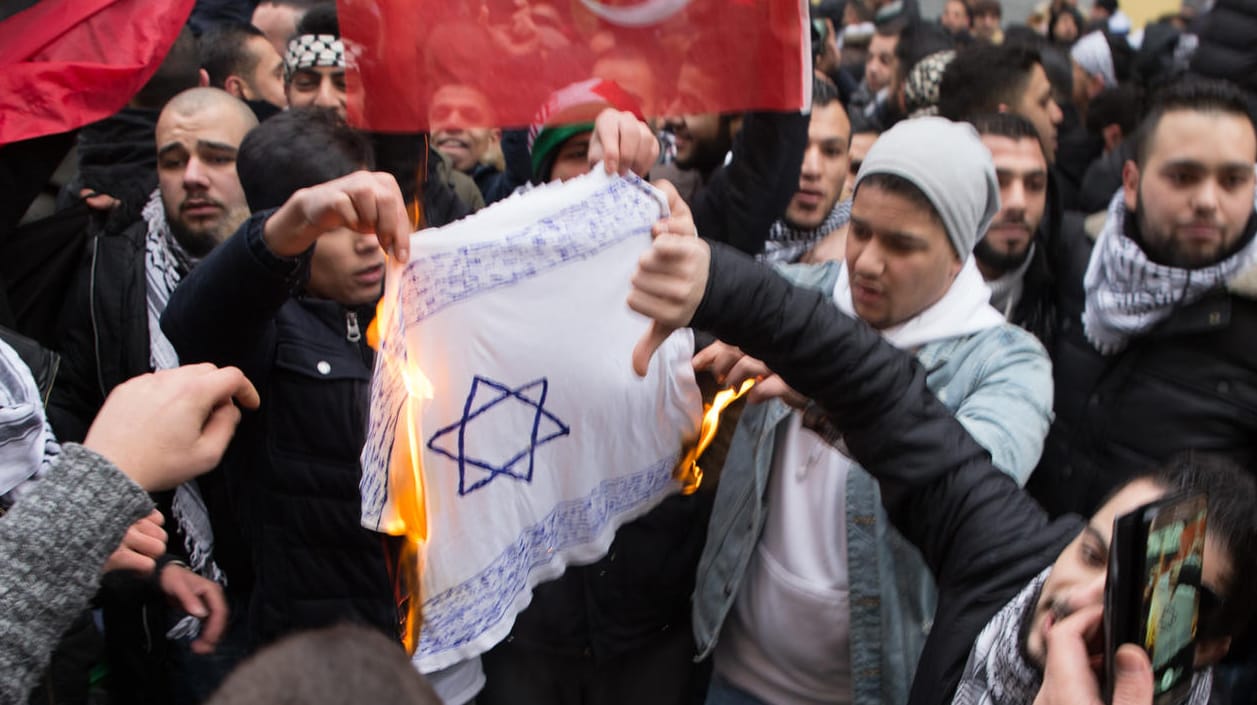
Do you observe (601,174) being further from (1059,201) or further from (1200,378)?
(1059,201)

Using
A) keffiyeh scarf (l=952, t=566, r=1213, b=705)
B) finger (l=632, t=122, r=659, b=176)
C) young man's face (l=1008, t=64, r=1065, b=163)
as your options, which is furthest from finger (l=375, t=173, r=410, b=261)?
young man's face (l=1008, t=64, r=1065, b=163)

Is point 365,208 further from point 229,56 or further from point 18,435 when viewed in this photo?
point 229,56

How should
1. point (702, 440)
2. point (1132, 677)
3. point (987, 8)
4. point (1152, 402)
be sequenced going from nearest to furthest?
point (1132, 677)
point (702, 440)
point (1152, 402)
point (987, 8)

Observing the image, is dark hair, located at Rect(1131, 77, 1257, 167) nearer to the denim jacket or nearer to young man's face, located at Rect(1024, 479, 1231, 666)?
the denim jacket

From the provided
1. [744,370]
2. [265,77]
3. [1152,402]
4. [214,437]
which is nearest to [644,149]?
[744,370]

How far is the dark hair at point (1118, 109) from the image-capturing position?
5855 mm

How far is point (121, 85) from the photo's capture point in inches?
112

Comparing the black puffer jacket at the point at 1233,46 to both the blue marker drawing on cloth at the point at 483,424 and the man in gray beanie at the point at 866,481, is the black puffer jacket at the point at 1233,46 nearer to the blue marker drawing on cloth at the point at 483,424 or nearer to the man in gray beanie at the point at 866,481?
the man in gray beanie at the point at 866,481

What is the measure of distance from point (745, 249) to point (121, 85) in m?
1.57

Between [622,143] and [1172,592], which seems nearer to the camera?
[1172,592]

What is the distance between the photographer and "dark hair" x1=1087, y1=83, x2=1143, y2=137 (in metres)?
5.86

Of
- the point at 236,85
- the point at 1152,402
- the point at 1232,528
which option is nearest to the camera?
the point at 1232,528

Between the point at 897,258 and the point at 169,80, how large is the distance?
104 inches

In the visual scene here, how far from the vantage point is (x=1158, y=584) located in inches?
51.1
